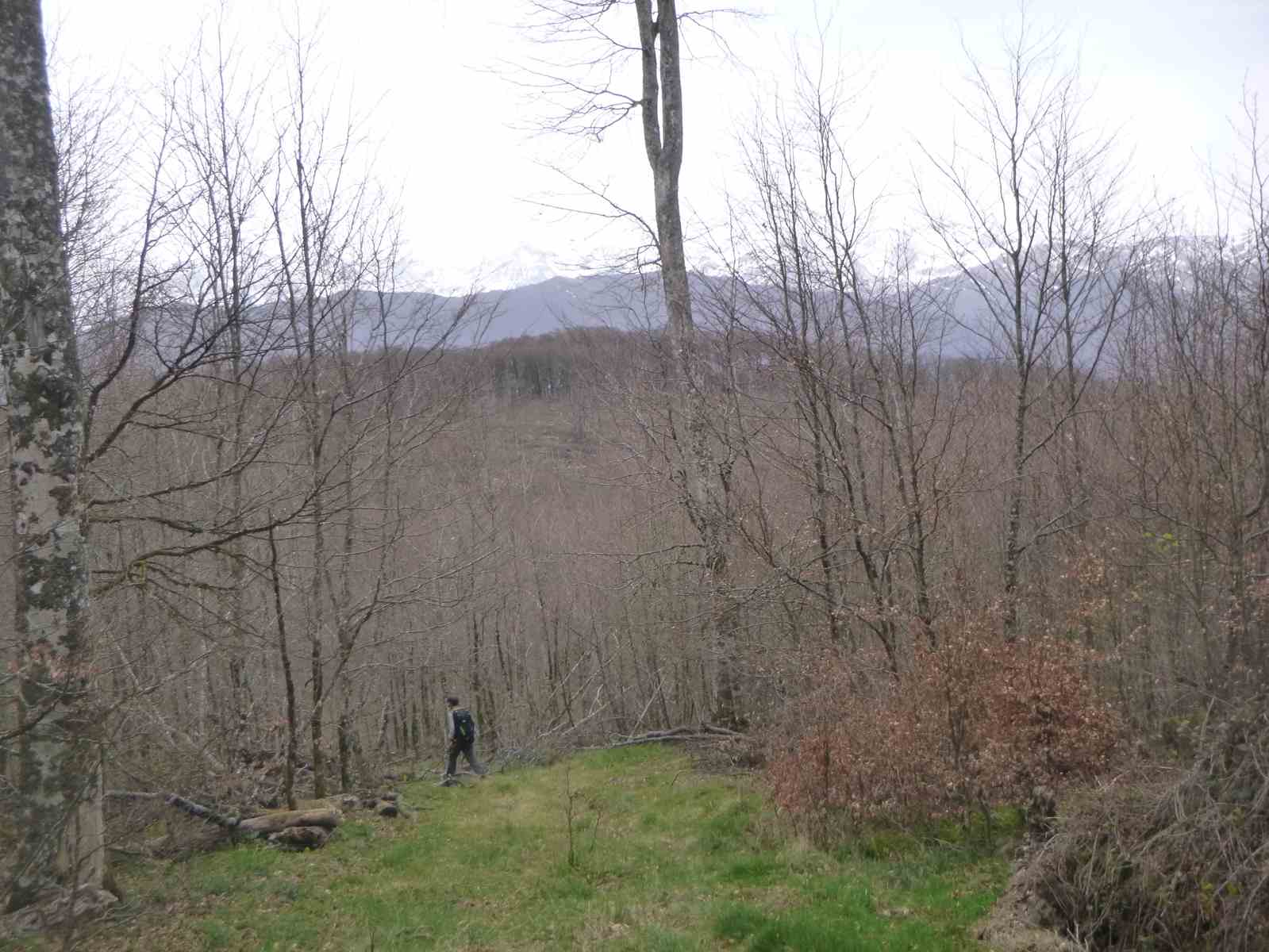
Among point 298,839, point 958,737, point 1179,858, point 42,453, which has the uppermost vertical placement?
point 42,453

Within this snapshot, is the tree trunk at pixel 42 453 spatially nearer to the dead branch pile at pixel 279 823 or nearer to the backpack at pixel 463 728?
the dead branch pile at pixel 279 823

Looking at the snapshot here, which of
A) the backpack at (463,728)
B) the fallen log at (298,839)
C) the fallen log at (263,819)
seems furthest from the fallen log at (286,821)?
the backpack at (463,728)

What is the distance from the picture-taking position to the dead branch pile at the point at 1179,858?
445 centimetres

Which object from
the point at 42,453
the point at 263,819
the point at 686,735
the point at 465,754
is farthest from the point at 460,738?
the point at 42,453

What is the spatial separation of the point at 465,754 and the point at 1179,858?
37.1 ft

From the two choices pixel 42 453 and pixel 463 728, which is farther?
pixel 463 728

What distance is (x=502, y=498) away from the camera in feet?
107

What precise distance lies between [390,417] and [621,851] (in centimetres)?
675

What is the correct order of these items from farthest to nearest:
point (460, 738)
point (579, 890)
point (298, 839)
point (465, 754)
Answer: point (465, 754) → point (460, 738) → point (298, 839) → point (579, 890)

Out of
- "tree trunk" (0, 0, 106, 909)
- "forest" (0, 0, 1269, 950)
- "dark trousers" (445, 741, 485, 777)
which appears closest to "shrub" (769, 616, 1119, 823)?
"forest" (0, 0, 1269, 950)

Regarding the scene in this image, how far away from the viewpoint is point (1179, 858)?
4.75 meters

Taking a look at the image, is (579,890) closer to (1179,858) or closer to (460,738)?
(1179,858)

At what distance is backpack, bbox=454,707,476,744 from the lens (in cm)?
1394

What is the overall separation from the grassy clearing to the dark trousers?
4.04 m
